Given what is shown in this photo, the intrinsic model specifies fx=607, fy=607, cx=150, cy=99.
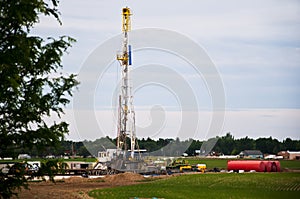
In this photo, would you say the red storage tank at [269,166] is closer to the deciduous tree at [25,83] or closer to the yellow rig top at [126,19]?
the yellow rig top at [126,19]

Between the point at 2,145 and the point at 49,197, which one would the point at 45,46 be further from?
the point at 49,197

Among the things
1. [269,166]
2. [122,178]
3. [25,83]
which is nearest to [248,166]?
[269,166]

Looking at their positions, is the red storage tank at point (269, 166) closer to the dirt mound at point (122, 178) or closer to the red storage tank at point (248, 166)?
the red storage tank at point (248, 166)

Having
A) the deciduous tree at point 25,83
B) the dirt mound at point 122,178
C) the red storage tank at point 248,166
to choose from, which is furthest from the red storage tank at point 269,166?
the deciduous tree at point 25,83

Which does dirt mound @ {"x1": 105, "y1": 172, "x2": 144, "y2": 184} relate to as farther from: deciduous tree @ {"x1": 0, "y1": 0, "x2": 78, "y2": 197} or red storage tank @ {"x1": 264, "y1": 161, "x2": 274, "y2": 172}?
deciduous tree @ {"x1": 0, "y1": 0, "x2": 78, "y2": 197}

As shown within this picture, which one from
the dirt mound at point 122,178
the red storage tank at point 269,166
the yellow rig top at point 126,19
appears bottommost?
the dirt mound at point 122,178

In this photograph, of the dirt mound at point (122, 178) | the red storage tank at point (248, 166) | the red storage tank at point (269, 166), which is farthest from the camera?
the red storage tank at point (269, 166)

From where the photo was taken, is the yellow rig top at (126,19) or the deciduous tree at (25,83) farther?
the yellow rig top at (126,19)

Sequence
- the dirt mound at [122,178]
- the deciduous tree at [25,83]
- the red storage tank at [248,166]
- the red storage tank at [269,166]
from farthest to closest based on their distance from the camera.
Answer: the red storage tank at [269,166], the red storage tank at [248,166], the dirt mound at [122,178], the deciduous tree at [25,83]

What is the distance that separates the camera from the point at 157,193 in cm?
3694

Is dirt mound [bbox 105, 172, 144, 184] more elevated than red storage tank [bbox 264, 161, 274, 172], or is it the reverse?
red storage tank [bbox 264, 161, 274, 172]

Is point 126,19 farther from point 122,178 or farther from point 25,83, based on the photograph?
point 25,83

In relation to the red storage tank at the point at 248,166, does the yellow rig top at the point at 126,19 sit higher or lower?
higher

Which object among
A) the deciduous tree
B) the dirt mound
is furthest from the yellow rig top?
the deciduous tree
